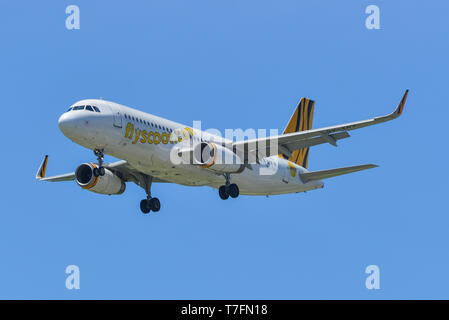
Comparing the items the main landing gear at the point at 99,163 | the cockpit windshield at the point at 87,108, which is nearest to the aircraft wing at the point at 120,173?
the main landing gear at the point at 99,163

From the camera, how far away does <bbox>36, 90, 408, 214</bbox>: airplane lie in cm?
4359

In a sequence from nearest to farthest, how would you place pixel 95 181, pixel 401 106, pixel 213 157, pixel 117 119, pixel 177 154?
pixel 401 106 < pixel 117 119 < pixel 177 154 < pixel 213 157 < pixel 95 181

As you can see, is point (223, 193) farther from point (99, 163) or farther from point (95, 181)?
point (99, 163)

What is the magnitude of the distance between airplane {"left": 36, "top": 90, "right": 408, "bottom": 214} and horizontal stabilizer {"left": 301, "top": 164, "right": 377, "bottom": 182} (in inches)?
2.7

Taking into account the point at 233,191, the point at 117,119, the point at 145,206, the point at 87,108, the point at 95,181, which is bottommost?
the point at 145,206

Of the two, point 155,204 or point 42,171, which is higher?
point 42,171

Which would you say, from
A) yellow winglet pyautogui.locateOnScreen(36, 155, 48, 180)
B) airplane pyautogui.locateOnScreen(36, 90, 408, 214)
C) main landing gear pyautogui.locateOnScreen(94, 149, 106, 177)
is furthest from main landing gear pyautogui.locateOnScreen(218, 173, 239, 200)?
yellow winglet pyautogui.locateOnScreen(36, 155, 48, 180)

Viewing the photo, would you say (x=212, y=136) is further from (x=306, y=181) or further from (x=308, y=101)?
(x=308, y=101)

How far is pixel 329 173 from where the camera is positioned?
2053 inches

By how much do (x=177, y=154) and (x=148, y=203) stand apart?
6.61 m

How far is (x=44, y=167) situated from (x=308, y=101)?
2094cm

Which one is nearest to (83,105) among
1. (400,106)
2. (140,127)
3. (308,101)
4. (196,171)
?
(140,127)

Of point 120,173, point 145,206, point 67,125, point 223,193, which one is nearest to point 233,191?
point 223,193

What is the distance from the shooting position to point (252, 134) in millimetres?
51500
